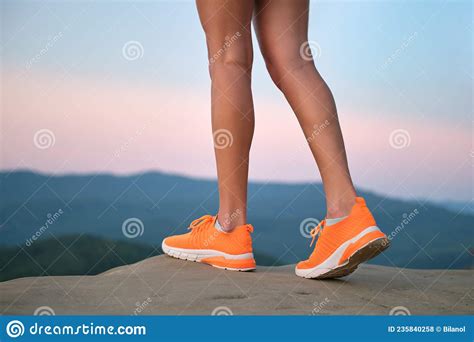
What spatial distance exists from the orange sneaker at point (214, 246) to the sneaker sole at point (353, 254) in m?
0.20

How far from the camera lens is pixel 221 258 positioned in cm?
167

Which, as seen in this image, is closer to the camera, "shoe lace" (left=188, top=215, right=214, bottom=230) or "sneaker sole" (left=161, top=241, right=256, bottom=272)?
"sneaker sole" (left=161, top=241, right=256, bottom=272)

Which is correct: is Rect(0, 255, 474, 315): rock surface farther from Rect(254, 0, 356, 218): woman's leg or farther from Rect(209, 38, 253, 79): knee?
Rect(209, 38, 253, 79): knee

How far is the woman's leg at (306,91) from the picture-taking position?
1.49m

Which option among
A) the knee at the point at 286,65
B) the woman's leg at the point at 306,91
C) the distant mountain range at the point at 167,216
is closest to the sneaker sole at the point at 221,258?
the woman's leg at the point at 306,91

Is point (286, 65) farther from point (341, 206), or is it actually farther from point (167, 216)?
point (167, 216)

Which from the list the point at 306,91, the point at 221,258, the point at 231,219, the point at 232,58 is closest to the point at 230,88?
the point at 232,58

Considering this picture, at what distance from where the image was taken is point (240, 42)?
1572 mm

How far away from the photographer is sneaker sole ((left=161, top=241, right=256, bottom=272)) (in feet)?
5.38

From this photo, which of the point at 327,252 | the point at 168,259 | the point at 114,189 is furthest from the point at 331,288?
the point at 114,189

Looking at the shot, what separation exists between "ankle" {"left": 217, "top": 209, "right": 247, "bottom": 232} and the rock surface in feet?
0.41

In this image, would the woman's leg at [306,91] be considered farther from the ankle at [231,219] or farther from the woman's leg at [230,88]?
the ankle at [231,219]

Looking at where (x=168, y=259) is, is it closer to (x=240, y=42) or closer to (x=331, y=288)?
(x=331, y=288)

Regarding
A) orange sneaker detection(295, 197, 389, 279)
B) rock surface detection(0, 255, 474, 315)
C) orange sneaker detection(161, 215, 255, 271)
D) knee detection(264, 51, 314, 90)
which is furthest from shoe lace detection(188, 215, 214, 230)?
knee detection(264, 51, 314, 90)
